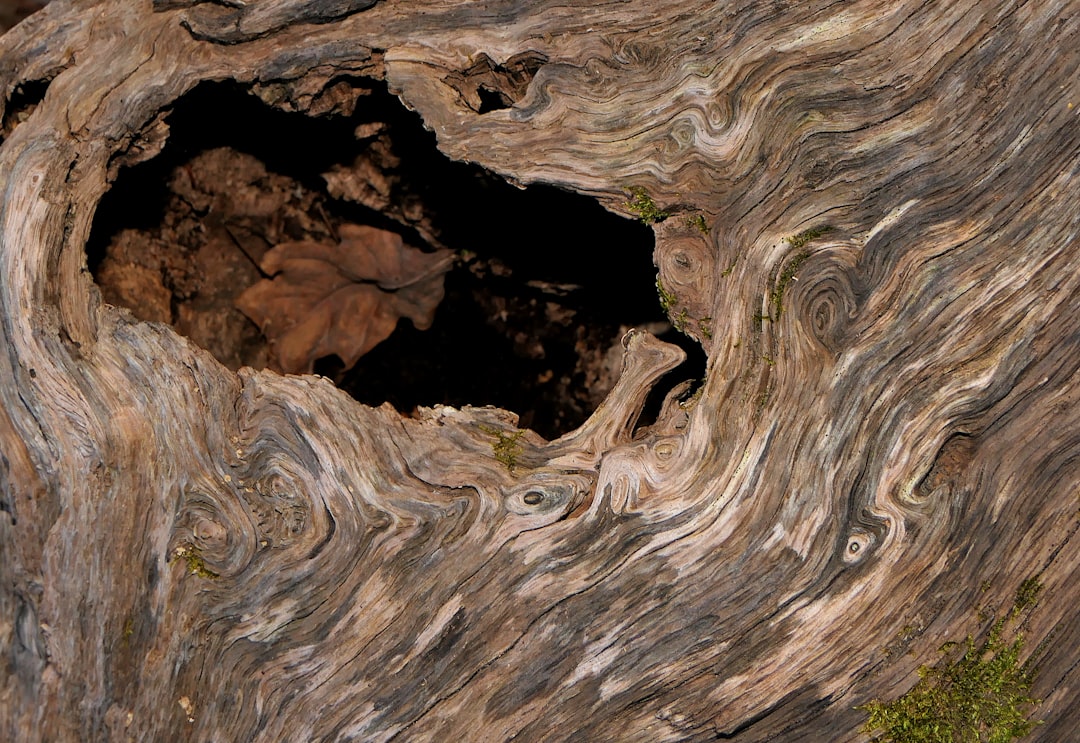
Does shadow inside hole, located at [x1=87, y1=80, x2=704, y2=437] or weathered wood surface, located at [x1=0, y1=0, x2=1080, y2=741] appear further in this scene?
shadow inside hole, located at [x1=87, y1=80, x2=704, y2=437]

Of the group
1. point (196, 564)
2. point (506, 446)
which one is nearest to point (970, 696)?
point (506, 446)

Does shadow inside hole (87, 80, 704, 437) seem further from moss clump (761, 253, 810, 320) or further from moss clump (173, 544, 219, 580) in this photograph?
moss clump (173, 544, 219, 580)

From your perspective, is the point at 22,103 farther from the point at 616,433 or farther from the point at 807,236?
the point at 807,236

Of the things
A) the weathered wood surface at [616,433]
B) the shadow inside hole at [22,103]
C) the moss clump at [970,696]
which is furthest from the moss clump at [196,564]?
the moss clump at [970,696]

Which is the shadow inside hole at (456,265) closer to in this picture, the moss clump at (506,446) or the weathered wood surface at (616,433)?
the weathered wood surface at (616,433)

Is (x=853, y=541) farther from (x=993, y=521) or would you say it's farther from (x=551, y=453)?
(x=551, y=453)

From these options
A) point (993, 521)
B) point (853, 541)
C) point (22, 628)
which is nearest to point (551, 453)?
point (853, 541)

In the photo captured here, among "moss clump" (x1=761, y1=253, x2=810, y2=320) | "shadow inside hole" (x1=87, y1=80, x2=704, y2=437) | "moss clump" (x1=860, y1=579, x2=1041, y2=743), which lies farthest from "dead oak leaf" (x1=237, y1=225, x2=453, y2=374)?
"moss clump" (x1=860, y1=579, x2=1041, y2=743)
